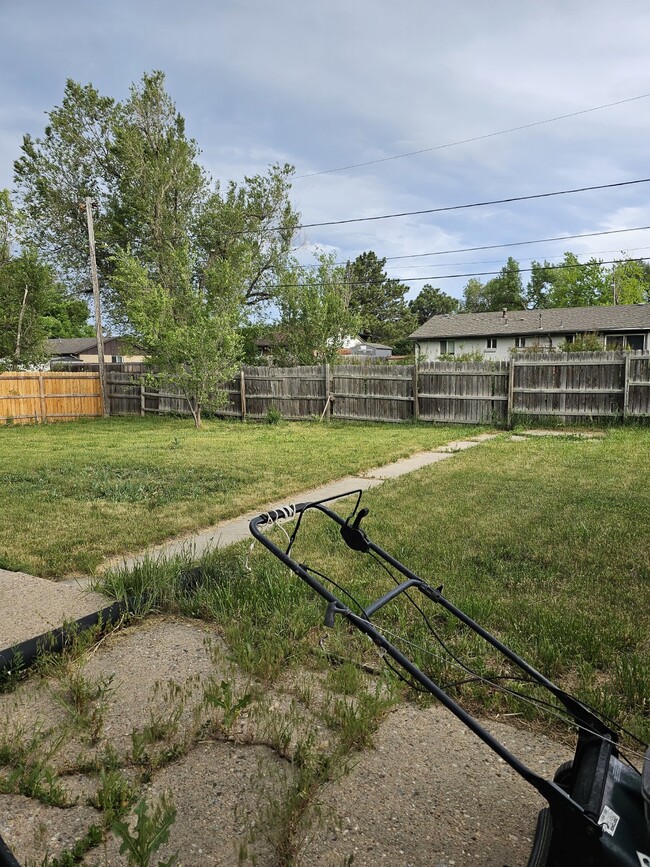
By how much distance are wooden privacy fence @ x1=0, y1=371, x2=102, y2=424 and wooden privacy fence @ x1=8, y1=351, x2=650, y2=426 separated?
32 millimetres

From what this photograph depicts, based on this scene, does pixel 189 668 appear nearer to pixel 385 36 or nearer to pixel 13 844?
pixel 13 844

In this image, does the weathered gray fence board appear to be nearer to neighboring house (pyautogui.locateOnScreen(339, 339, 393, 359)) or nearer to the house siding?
the house siding

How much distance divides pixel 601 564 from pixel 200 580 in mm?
2870

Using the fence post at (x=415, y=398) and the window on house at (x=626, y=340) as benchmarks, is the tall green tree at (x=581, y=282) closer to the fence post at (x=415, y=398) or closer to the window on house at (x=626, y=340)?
the window on house at (x=626, y=340)

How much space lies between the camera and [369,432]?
43.4ft

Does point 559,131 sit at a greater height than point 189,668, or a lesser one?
greater

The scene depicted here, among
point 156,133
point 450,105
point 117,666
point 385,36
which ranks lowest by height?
point 117,666

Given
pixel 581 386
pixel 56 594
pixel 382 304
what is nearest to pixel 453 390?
pixel 581 386

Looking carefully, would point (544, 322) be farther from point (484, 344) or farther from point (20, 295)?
point (20, 295)

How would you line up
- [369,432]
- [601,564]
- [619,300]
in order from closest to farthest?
[601,564] < [369,432] < [619,300]

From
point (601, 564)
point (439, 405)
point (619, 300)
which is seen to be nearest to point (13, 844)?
point (601, 564)

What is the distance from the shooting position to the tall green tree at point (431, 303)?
70625 millimetres

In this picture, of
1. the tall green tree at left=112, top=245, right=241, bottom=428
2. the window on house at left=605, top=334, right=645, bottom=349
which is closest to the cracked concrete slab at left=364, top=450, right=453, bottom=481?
the tall green tree at left=112, top=245, right=241, bottom=428

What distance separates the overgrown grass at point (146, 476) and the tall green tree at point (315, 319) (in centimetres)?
617
